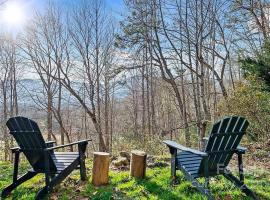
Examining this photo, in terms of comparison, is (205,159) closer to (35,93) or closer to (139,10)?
(139,10)

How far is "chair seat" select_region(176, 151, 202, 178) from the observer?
3.23 m

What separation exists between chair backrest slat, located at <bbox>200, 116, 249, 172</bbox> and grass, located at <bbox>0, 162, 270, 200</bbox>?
38 cm

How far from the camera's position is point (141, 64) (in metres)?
12.9

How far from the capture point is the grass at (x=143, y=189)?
337 cm

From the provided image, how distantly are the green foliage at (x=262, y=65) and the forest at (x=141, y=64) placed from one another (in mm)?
23

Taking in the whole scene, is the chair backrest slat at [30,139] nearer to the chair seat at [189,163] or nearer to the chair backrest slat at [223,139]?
the chair seat at [189,163]

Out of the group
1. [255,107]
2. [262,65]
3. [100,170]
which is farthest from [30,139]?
[255,107]

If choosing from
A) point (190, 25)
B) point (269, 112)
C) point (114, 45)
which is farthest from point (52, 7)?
point (269, 112)

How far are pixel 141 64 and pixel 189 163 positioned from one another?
972 cm

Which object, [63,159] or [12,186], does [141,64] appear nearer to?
[63,159]

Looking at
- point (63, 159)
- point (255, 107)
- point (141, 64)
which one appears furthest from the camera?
point (141, 64)

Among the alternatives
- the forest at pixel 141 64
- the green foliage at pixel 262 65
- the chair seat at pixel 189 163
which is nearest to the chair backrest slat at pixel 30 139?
the chair seat at pixel 189 163

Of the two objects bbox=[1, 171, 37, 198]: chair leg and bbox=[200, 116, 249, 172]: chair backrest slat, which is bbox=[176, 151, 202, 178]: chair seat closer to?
bbox=[200, 116, 249, 172]: chair backrest slat

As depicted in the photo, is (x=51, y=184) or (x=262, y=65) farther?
(x=262, y=65)
